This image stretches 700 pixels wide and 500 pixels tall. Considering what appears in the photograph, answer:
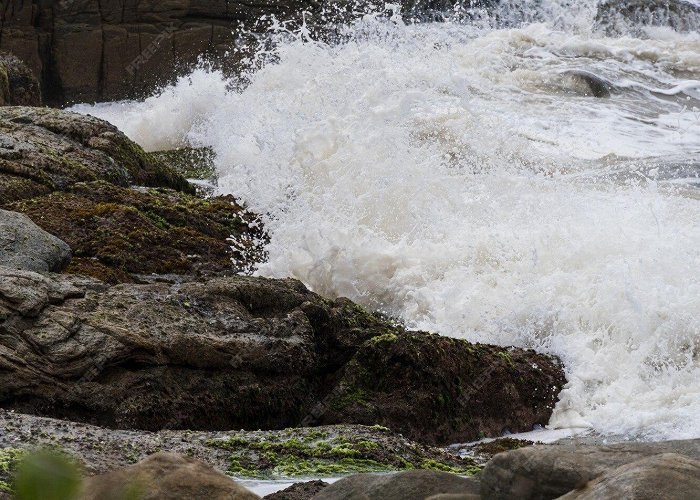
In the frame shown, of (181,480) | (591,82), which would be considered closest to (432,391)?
(181,480)

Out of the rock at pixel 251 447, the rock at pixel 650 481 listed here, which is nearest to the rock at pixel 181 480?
the rock at pixel 650 481

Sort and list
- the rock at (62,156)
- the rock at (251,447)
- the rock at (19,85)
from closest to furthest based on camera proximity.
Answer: the rock at (251,447) → the rock at (62,156) → the rock at (19,85)

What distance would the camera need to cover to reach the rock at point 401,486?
2.66 metres

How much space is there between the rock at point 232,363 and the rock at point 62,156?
2.49 meters

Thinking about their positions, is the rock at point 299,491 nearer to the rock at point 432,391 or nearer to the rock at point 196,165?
the rock at point 432,391

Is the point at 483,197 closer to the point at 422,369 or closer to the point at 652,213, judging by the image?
the point at 652,213

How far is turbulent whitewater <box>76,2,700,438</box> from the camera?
7.90m

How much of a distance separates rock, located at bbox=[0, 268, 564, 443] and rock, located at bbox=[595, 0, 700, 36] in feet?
57.7

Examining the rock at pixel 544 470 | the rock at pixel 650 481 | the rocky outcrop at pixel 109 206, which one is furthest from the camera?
the rocky outcrop at pixel 109 206

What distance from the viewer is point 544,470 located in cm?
235

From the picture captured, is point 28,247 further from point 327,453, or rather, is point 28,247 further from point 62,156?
point 327,453

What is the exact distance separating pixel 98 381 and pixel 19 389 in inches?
15.5

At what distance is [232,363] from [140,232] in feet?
7.65

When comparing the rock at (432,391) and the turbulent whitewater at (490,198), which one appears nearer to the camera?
the rock at (432,391)
